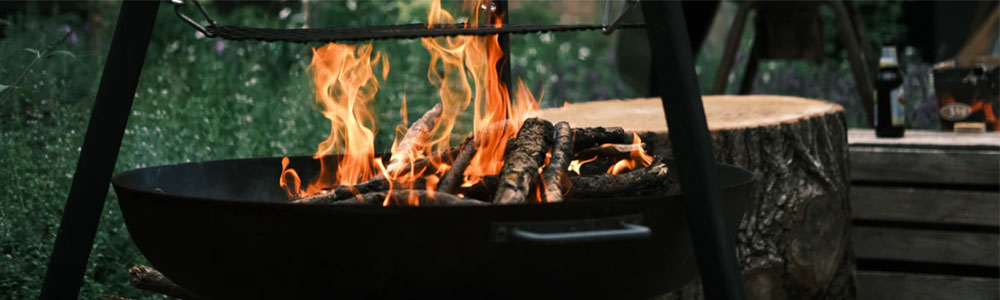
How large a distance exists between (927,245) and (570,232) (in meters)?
2.03

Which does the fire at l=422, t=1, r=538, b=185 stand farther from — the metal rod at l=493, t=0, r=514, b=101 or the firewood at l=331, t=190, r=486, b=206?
the firewood at l=331, t=190, r=486, b=206

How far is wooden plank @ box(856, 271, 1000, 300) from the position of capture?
9.98 feet

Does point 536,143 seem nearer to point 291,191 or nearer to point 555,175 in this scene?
point 555,175

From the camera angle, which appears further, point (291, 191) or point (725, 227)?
point (291, 191)

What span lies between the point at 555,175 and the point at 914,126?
328cm

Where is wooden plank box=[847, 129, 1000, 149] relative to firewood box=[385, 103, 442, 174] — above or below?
above

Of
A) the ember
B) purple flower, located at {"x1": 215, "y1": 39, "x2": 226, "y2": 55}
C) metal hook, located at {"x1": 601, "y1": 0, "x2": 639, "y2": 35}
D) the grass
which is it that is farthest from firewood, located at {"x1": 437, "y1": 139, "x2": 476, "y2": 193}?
purple flower, located at {"x1": 215, "y1": 39, "x2": 226, "y2": 55}

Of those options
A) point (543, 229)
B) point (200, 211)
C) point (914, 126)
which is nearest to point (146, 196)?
point (200, 211)

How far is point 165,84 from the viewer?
149 inches

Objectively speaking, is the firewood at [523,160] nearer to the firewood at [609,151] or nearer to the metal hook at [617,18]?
the firewood at [609,151]

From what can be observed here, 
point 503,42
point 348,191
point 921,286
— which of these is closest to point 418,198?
point 348,191

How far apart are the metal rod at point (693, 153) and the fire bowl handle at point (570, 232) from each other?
3.2 inches

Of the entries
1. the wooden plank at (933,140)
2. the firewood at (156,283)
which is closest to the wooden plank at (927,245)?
the wooden plank at (933,140)

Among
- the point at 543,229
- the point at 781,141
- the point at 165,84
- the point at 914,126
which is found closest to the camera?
the point at 543,229
